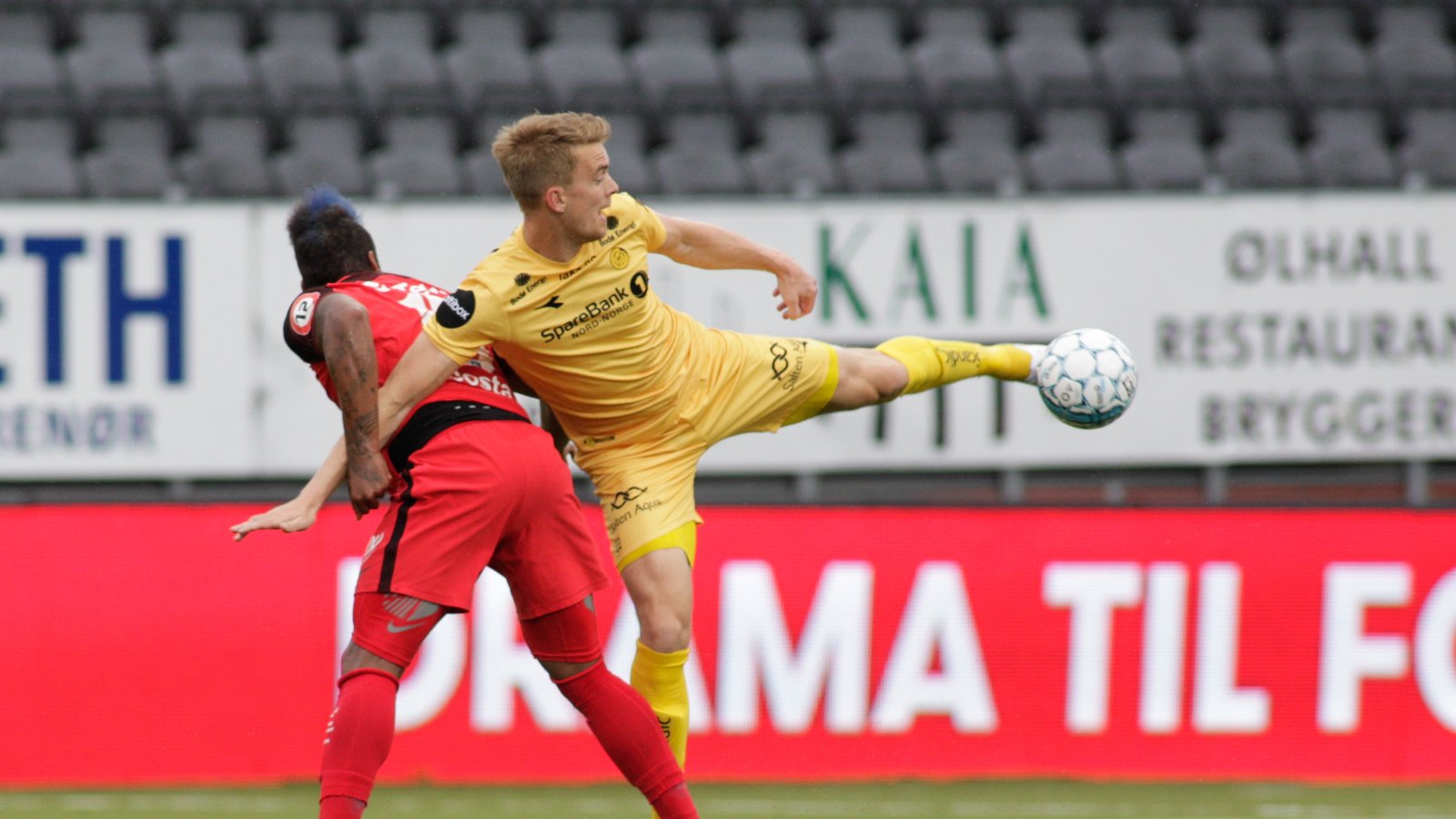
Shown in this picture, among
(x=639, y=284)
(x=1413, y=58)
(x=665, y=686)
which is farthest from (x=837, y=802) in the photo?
(x=1413, y=58)

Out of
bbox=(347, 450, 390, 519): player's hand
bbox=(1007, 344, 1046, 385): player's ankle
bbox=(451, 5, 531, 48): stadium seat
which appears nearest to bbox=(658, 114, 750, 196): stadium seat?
bbox=(451, 5, 531, 48): stadium seat

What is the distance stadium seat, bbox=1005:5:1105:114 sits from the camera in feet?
27.6

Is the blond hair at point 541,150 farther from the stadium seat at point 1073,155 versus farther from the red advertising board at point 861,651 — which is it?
the stadium seat at point 1073,155

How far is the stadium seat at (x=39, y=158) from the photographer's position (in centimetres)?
760

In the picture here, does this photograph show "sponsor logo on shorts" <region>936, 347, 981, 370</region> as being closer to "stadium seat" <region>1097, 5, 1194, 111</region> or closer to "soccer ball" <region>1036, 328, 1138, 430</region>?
"soccer ball" <region>1036, 328, 1138, 430</region>

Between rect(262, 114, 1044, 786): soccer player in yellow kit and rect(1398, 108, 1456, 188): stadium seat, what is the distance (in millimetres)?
4306

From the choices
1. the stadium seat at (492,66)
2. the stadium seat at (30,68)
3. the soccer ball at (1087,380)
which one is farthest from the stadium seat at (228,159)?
the soccer ball at (1087,380)

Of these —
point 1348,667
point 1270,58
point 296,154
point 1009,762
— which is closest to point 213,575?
point 296,154

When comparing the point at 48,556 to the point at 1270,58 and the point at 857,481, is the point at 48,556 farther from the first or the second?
the point at 1270,58

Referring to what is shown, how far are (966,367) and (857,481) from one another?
102 inches

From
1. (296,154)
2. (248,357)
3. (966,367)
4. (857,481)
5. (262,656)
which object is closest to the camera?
(966,367)

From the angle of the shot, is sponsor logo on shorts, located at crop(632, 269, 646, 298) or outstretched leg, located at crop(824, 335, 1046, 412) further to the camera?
outstretched leg, located at crop(824, 335, 1046, 412)

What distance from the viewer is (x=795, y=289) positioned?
469 cm

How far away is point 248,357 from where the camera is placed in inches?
269
